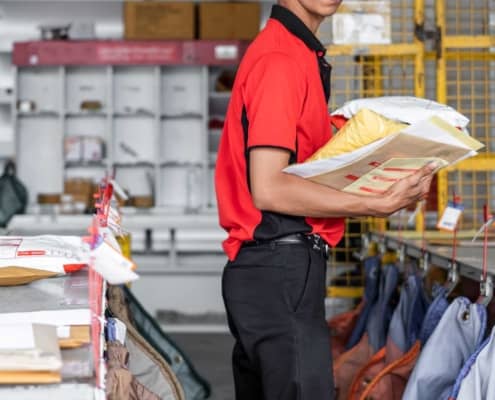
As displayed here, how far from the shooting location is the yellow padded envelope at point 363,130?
167cm

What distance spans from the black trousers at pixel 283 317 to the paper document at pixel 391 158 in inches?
8.6

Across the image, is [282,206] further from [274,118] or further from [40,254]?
[40,254]

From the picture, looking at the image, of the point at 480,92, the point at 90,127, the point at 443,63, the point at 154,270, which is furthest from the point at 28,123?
the point at 443,63

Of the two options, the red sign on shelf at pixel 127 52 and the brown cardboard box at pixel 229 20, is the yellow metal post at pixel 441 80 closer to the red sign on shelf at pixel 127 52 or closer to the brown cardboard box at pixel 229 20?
the red sign on shelf at pixel 127 52

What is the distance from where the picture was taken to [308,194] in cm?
180

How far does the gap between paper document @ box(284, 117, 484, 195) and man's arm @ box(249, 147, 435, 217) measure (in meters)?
0.02

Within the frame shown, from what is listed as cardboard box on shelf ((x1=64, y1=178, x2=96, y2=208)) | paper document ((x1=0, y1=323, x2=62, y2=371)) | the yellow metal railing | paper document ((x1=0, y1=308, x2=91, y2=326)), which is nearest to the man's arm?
paper document ((x1=0, y1=308, x2=91, y2=326))

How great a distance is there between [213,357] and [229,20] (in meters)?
3.48

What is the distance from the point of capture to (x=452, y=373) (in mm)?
2312

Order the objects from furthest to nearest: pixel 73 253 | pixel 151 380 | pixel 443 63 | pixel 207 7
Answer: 1. pixel 207 7
2. pixel 443 63
3. pixel 151 380
4. pixel 73 253

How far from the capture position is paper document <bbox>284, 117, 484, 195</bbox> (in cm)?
157

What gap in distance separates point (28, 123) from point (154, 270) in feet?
8.07

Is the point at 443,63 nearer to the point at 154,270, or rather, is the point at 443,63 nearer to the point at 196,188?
the point at 154,270

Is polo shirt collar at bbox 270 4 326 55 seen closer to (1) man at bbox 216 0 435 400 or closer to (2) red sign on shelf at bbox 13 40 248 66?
(1) man at bbox 216 0 435 400
